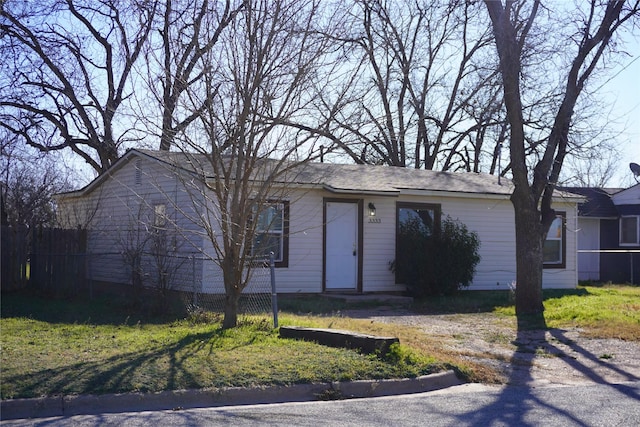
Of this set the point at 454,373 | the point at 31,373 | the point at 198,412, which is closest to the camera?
the point at 198,412

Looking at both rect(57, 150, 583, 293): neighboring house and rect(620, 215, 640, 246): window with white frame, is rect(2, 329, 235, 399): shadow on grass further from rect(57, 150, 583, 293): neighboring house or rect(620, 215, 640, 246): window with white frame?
rect(620, 215, 640, 246): window with white frame

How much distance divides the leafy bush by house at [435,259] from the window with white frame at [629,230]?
→ 38.9 feet

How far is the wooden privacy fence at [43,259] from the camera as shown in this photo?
17047 mm

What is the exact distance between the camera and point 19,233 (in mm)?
17547

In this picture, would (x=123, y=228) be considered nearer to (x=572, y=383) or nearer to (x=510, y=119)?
(x=510, y=119)

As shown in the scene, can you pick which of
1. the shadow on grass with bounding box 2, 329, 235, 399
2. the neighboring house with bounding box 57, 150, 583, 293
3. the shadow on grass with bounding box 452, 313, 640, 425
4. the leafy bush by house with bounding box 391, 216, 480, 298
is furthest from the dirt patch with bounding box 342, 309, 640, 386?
the shadow on grass with bounding box 2, 329, 235, 399

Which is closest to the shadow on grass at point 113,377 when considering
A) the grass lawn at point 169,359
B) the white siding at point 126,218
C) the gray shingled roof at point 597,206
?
the grass lawn at point 169,359

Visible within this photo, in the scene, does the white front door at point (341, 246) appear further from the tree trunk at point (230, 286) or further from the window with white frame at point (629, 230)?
the window with white frame at point (629, 230)

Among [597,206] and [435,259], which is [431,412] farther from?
[597,206]

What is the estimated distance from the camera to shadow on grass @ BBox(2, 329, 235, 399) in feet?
24.3

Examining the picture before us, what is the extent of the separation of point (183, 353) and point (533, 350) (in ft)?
17.8

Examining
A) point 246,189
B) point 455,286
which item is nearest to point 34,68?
point 455,286

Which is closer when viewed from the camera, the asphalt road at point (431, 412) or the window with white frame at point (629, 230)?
the asphalt road at point (431, 412)

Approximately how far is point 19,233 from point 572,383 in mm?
13186
